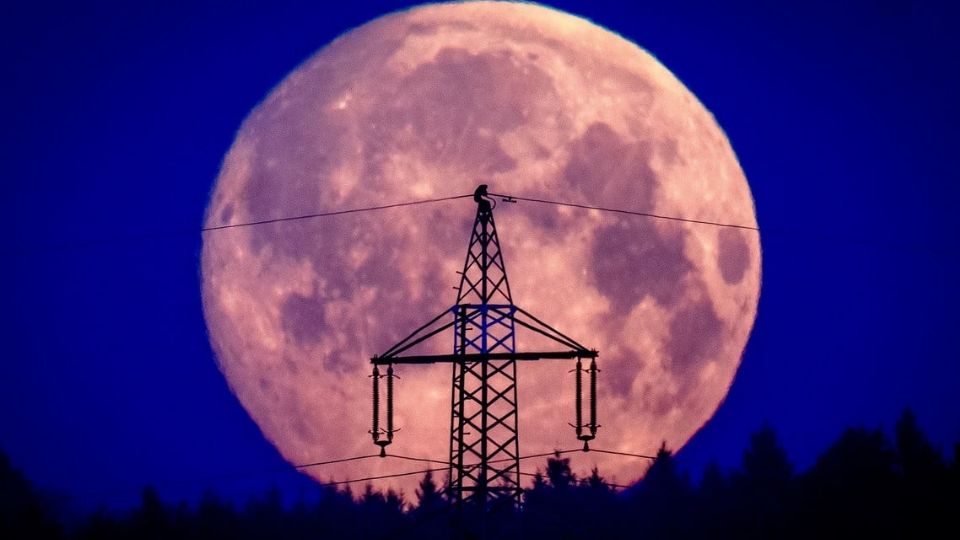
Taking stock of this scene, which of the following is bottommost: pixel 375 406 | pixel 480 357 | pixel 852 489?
pixel 375 406

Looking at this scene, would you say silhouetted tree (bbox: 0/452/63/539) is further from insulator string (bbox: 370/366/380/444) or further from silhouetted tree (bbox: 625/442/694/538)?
insulator string (bbox: 370/366/380/444)

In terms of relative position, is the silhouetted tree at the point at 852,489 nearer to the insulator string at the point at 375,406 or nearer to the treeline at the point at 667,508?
the treeline at the point at 667,508

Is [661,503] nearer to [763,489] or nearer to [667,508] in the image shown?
[667,508]

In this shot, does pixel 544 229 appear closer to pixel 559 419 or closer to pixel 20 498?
pixel 559 419

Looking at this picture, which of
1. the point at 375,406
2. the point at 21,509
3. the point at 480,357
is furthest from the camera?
the point at 21,509

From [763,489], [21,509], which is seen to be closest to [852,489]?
[763,489]

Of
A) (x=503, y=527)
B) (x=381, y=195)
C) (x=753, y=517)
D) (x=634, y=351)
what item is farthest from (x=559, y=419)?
(x=753, y=517)

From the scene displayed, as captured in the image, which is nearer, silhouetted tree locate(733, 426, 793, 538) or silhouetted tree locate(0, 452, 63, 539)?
silhouetted tree locate(0, 452, 63, 539)

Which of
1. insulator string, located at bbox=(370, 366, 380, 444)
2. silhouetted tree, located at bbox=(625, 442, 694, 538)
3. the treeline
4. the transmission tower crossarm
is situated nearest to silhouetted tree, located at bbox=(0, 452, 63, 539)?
the treeline
